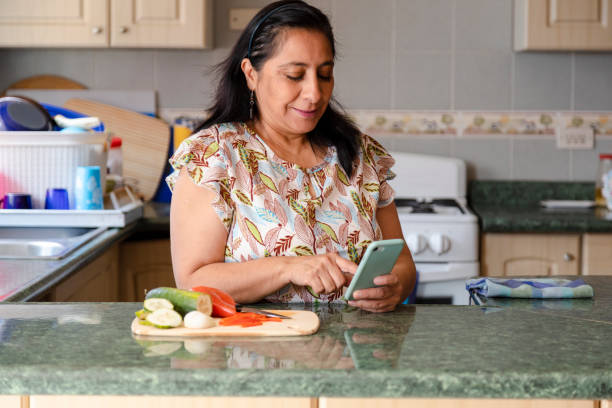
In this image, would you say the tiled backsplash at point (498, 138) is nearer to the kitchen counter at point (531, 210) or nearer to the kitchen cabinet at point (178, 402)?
the kitchen counter at point (531, 210)

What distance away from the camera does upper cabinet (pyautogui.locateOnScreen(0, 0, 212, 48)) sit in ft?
9.62

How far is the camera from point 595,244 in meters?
2.72

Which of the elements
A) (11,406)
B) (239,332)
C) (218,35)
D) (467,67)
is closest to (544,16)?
(467,67)

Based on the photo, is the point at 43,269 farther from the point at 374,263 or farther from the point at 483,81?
the point at 483,81

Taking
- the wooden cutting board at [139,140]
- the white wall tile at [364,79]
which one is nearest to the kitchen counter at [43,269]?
the wooden cutting board at [139,140]

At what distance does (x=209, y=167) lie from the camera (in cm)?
144

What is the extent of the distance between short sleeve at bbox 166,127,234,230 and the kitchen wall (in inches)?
72.2

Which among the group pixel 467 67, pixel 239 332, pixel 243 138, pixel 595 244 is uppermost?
pixel 467 67

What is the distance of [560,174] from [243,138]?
212cm

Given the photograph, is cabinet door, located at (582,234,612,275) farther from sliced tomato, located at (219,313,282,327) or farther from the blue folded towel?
sliced tomato, located at (219,313,282,327)

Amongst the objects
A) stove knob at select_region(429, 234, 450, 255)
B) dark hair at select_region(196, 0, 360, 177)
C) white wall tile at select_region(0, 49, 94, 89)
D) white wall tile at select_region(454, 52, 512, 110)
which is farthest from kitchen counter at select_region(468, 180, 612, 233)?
white wall tile at select_region(0, 49, 94, 89)

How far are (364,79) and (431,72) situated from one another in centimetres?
29

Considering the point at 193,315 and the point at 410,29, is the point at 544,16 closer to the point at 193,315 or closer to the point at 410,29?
the point at 410,29

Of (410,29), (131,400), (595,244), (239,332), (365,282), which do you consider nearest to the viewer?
(131,400)
